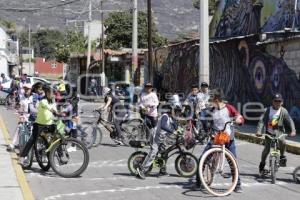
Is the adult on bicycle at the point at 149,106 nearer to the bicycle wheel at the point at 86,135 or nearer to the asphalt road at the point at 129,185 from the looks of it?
the bicycle wheel at the point at 86,135

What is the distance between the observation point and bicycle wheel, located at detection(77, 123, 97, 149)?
15.2 meters

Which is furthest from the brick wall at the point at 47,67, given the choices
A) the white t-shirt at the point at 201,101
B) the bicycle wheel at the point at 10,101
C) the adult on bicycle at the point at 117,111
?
the adult on bicycle at the point at 117,111

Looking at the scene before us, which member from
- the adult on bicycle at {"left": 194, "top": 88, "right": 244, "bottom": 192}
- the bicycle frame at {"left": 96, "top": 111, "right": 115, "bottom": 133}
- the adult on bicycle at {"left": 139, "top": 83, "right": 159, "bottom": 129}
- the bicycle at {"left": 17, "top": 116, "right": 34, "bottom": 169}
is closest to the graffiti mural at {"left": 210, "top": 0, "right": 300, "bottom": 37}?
the adult on bicycle at {"left": 139, "top": 83, "right": 159, "bottom": 129}

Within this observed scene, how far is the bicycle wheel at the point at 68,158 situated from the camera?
10.9m

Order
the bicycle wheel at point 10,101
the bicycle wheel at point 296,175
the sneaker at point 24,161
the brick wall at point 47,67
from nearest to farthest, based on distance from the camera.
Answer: the bicycle wheel at point 296,175, the sneaker at point 24,161, the bicycle wheel at point 10,101, the brick wall at point 47,67

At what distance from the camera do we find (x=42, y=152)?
1166 centimetres

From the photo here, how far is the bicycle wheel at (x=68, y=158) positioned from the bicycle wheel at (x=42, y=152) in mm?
450

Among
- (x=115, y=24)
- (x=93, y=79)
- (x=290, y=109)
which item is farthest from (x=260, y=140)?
(x=115, y=24)

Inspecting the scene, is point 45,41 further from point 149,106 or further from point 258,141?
point 149,106

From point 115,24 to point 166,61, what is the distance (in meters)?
35.4

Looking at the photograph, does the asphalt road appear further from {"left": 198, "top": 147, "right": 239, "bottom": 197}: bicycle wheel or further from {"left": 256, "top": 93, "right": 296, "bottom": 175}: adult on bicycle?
{"left": 256, "top": 93, "right": 296, "bottom": 175}: adult on bicycle

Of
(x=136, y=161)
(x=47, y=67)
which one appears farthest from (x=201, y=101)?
(x=47, y=67)

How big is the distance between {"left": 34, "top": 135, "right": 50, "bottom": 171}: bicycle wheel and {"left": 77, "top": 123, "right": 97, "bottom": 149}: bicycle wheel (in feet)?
11.2

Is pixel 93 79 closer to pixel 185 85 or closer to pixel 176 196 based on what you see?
pixel 185 85
